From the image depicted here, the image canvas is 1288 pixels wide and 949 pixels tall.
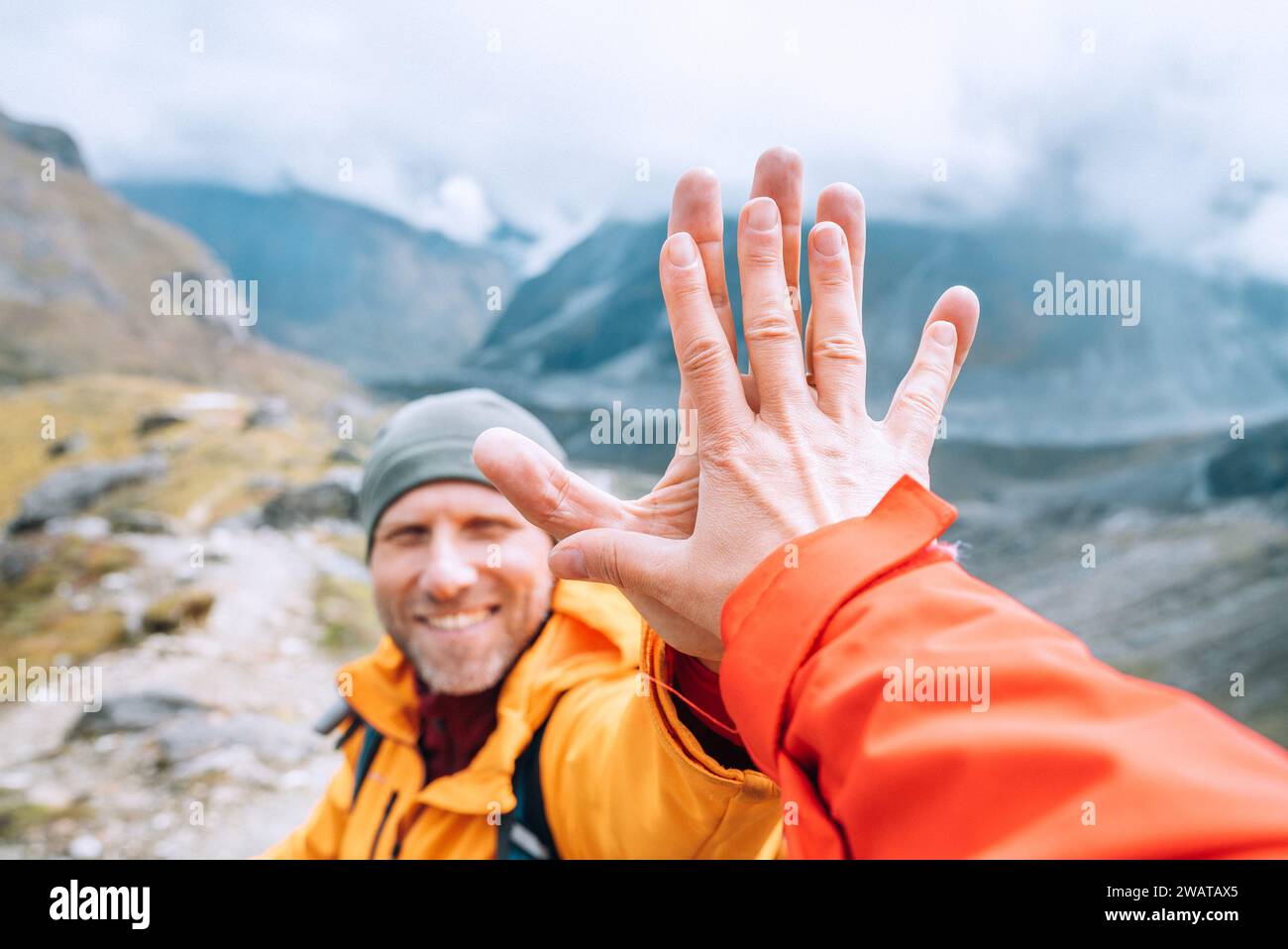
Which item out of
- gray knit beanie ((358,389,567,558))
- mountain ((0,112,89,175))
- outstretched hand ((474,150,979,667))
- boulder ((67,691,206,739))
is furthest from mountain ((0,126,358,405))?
outstretched hand ((474,150,979,667))

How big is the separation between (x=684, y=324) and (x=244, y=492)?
54.0ft

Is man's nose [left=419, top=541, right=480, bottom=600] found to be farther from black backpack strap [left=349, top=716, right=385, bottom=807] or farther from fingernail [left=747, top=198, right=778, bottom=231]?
fingernail [left=747, top=198, right=778, bottom=231]

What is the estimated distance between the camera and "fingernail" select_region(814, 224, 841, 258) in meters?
1.02

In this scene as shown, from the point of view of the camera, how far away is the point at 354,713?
2.25 m

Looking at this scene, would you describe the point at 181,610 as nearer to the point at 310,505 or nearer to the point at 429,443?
the point at 310,505

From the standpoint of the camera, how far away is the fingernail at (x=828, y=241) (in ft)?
3.33

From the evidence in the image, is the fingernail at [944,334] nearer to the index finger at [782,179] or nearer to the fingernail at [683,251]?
the index finger at [782,179]

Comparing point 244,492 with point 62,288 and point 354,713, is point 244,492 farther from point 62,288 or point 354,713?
point 62,288

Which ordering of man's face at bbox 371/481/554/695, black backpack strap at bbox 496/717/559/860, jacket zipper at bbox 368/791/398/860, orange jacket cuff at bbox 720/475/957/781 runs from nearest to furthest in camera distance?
orange jacket cuff at bbox 720/475/957/781, black backpack strap at bbox 496/717/559/860, jacket zipper at bbox 368/791/398/860, man's face at bbox 371/481/554/695

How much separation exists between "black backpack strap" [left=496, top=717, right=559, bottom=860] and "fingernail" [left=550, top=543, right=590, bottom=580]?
3.02 ft

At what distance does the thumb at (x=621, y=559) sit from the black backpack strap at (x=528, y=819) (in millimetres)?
916

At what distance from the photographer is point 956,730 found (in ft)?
2.09

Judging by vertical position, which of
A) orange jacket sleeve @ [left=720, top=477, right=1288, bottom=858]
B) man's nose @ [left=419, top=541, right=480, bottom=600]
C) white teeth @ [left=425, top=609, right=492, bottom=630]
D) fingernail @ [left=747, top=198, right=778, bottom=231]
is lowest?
orange jacket sleeve @ [left=720, top=477, right=1288, bottom=858]
